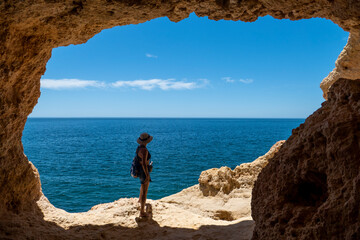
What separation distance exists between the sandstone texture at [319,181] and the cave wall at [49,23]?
136 cm

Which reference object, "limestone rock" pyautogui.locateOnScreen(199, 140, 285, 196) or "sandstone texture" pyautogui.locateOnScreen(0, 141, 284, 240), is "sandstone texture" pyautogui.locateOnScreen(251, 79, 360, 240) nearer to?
"sandstone texture" pyautogui.locateOnScreen(0, 141, 284, 240)

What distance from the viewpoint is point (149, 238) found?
5.44 m

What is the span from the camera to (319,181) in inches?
131

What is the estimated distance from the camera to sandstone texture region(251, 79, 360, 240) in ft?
8.88

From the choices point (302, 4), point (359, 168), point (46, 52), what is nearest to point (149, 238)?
point (359, 168)

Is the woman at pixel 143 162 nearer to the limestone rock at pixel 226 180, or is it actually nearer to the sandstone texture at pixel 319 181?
the sandstone texture at pixel 319 181

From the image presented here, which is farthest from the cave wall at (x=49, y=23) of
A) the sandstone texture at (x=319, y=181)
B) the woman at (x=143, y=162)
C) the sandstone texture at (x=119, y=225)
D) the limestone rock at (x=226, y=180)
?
the limestone rock at (x=226, y=180)

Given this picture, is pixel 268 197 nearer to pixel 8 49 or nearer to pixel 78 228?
pixel 78 228

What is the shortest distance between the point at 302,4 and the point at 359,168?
2.61 m

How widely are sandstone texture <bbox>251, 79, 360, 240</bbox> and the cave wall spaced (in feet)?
4.46

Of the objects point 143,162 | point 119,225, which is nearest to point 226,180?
point 143,162

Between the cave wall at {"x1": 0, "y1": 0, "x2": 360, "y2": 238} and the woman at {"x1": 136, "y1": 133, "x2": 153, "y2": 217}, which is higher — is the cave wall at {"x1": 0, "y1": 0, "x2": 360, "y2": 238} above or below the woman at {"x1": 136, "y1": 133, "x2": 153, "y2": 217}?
above

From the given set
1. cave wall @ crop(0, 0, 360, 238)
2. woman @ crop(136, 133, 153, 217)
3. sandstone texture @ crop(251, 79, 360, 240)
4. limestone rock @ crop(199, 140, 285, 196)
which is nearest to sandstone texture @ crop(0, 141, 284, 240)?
woman @ crop(136, 133, 153, 217)

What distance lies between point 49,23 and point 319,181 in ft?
16.6
